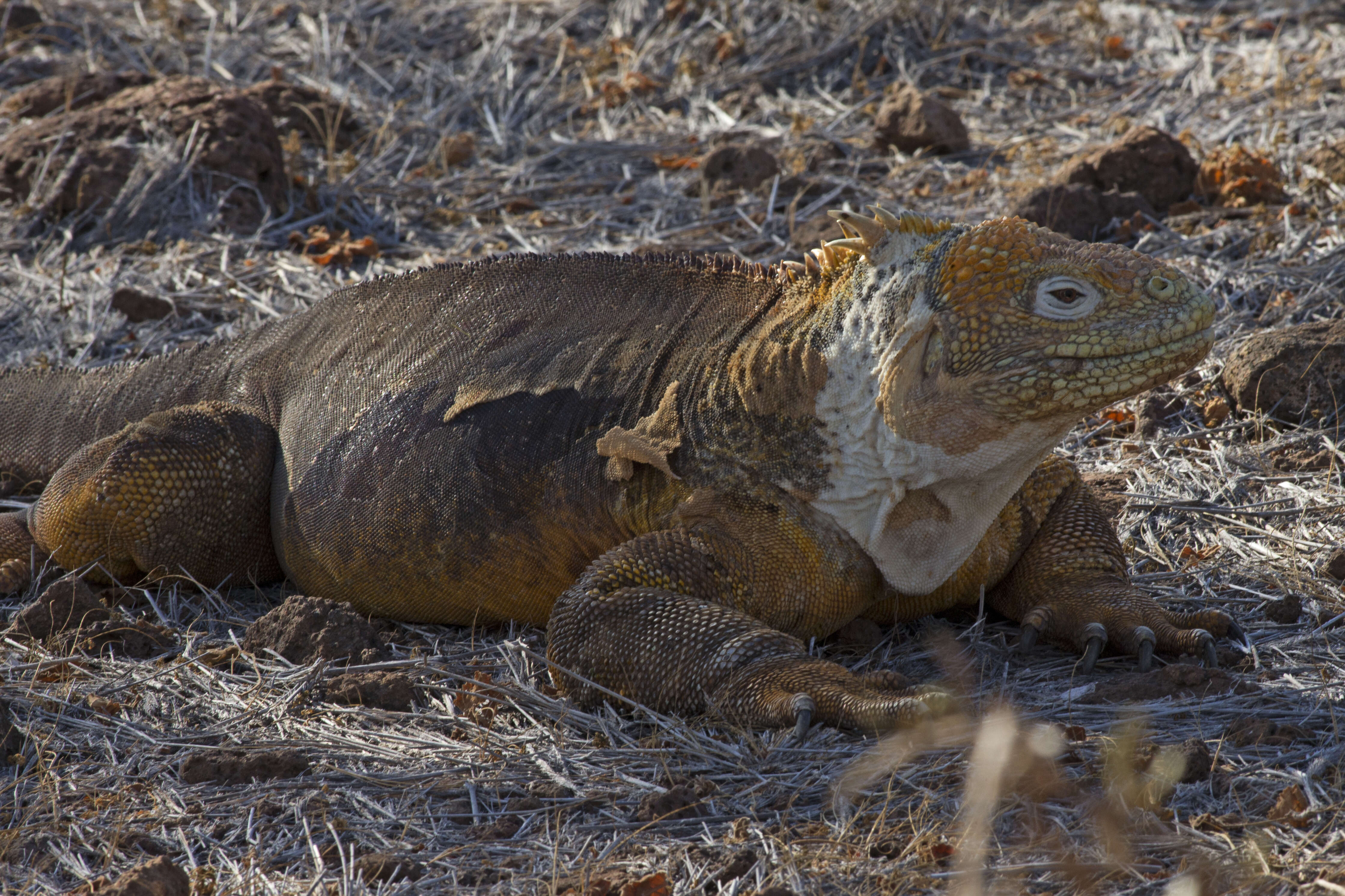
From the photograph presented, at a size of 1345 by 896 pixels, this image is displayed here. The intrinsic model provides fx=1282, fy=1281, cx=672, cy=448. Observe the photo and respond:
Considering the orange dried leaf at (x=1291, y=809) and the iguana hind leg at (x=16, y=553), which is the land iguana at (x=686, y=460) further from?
the orange dried leaf at (x=1291, y=809)

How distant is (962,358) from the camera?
13.6ft

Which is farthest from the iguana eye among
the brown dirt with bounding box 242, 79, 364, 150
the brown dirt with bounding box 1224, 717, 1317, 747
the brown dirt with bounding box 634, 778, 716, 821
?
the brown dirt with bounding box 242, 79, 364, 150

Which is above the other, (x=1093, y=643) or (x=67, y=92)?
(x=67, y=92)

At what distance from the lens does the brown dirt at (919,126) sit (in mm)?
9336

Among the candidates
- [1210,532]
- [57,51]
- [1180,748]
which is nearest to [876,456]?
[1180,748]

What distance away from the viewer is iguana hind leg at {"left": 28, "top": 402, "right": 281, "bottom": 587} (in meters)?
5.48

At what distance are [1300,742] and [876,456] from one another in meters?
1.56

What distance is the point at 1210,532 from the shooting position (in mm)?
5453

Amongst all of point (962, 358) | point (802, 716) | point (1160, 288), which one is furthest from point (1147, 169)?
point (802, 716)

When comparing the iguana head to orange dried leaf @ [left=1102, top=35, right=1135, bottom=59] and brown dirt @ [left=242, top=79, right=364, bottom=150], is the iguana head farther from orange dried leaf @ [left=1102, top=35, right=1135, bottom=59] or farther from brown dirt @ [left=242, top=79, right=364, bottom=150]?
orange dried leaf @ [left=1102, top=35, right=1135, bottom=59]

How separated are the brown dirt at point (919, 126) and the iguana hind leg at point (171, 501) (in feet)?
18.2

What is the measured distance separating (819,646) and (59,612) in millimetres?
3040

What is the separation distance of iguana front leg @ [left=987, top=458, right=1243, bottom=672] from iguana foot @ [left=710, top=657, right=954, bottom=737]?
0.81 meters

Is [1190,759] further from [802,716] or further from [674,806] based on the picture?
[674,806]
